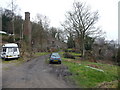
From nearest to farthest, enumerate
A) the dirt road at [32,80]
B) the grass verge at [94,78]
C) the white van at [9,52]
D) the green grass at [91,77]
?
the dirt road at [32,80], the grass verge at [94,78], the green grass at [91,77], the white van at [9,52]

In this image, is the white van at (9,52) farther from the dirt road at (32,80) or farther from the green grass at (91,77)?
the green grass at (91,77)

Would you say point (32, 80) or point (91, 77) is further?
point (91, 77)

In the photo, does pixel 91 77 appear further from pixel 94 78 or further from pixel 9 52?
pixel 9 52

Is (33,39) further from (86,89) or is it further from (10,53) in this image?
(86,89)

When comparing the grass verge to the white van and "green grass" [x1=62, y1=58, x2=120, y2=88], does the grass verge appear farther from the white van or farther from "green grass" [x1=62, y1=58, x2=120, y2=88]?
the white van

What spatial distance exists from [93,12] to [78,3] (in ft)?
15.0

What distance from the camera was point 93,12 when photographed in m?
24.9

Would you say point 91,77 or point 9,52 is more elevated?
point 9,52

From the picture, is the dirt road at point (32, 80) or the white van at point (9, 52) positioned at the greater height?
the white van at point (9, 52)

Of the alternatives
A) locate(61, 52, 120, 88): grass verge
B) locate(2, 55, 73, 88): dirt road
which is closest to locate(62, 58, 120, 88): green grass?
locate(61, 52, 120, 88): grass verge

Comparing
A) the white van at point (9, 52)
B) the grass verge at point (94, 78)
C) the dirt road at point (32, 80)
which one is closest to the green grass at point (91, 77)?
the grass verge at point (94, 78)

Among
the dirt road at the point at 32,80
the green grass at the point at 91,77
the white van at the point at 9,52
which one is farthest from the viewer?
the white van at the point at 9,52

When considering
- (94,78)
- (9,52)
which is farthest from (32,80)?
(9,52)

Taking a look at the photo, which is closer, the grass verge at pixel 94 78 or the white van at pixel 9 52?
the grass verge at pixel 94 78
